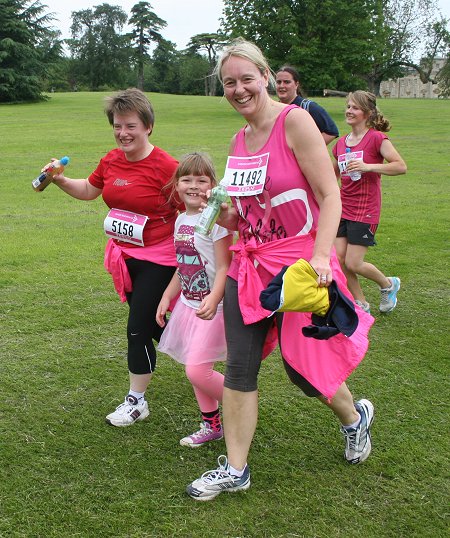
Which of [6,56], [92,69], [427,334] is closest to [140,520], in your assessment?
[427,334]

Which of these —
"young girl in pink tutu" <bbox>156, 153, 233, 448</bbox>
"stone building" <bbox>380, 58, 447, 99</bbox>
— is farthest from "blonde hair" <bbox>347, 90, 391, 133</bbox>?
"stone building" <bbox>380, 58, 447, 99</bbox>

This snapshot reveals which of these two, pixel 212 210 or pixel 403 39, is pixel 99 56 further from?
pixel 212 210

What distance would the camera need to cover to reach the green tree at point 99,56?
270ft

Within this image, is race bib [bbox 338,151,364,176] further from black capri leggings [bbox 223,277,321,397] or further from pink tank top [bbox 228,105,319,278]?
black capri leggings [bbox 223,277,321,397]

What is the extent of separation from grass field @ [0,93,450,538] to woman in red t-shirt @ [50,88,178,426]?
392mm

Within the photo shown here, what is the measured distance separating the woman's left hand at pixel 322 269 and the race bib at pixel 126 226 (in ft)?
4.29

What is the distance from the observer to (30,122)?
28.5m

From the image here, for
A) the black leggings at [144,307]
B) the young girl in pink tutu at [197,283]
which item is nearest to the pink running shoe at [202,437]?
the young girl in pink tutu at [197,283]

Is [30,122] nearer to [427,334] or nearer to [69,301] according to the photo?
[69,301]

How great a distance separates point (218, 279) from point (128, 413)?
1.08m

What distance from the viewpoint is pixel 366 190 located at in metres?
5.55

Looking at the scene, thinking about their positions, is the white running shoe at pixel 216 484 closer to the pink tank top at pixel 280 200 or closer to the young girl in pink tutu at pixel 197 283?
the young girl in pink tutu at pixel 197 283

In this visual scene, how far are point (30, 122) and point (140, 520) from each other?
2808 cm

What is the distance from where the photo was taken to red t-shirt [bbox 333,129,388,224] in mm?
5532
